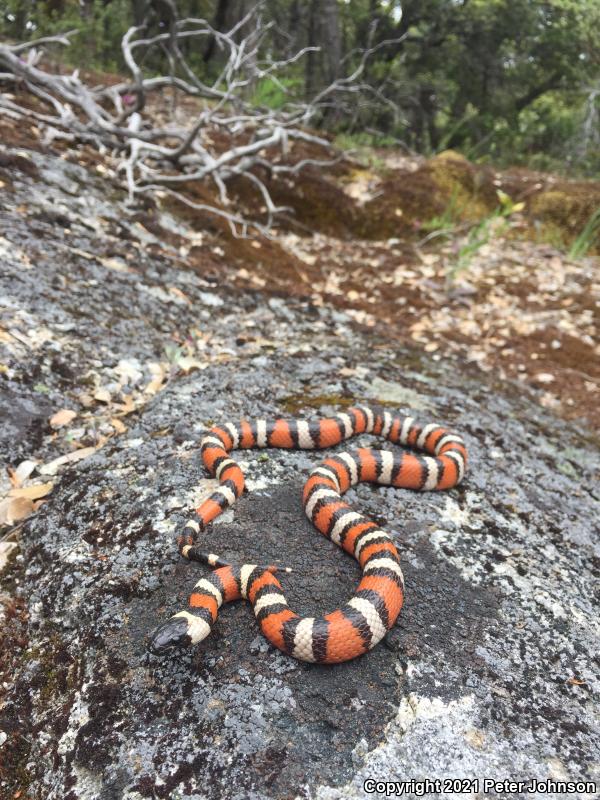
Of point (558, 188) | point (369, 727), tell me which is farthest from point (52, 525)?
point (558, 188)

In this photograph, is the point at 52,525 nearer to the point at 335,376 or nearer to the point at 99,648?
the point at 99,648

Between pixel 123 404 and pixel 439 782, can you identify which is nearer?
pixel 439 782

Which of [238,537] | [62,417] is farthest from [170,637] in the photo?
[62,417]

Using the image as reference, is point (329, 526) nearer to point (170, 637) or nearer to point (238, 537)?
point (238, 537)

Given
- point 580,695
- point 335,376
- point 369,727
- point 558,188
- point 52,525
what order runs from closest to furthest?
point 369,727, point 580,695, point 52,525, point 335,376, point 558,188

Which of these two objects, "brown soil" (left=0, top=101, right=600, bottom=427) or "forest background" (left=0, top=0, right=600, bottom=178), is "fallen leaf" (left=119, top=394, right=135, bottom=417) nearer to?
"brown soil" (left=0, top=101, right=600, bottom=427)
